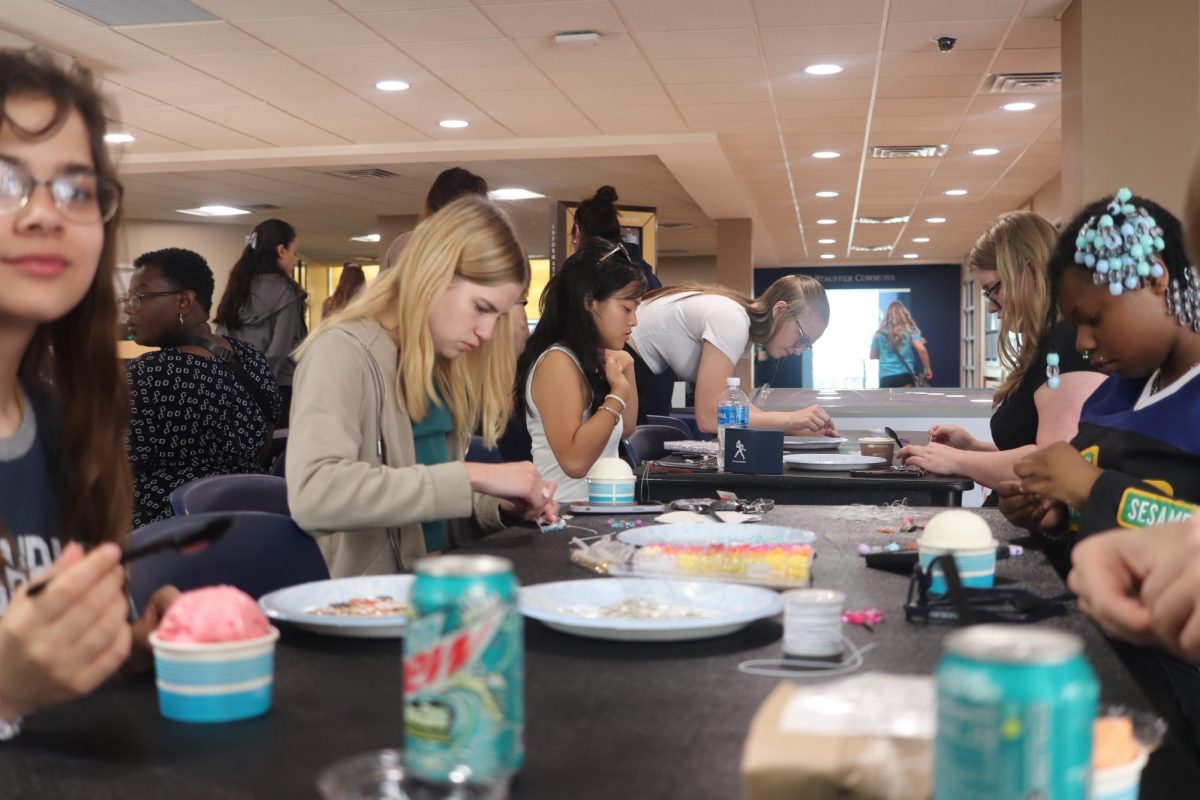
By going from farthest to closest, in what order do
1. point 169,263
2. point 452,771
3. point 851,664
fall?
point 169,263 < point 851,664 < point 452,771

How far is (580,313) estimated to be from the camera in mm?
3334

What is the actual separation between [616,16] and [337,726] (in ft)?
18.0

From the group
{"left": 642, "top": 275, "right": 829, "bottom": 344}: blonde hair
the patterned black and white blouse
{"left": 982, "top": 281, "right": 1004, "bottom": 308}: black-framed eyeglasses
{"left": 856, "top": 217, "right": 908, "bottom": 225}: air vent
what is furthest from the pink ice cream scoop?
{"left": 856, "top": 217, "right": 908, "bottom": 225}: air vent

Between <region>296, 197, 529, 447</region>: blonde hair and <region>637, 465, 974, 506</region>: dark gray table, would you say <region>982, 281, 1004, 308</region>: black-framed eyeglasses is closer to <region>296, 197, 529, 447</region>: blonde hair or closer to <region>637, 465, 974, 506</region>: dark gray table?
<region>637, 465, 974, 506</region>: dark gray table

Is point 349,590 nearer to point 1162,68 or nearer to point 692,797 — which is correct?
point 692,797

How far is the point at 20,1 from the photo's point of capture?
5719 mm

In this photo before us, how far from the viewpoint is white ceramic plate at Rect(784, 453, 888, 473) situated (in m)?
3.19

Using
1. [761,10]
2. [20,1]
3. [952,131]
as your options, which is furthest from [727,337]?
[952,131]

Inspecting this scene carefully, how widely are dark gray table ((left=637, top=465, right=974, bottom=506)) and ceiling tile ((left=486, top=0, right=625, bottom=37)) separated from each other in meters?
3.41

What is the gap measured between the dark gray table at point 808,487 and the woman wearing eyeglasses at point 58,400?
1.73 m

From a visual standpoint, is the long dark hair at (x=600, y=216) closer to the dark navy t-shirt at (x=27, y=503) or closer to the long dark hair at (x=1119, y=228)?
the long dark hair at (x=1119, y=228)

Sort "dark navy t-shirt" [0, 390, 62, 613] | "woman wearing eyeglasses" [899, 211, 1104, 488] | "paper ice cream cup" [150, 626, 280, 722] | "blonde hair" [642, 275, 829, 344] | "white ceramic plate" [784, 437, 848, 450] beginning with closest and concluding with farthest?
"paper ice cream cup" [150, 626, 280, 722] < "dark navy t-shirt" [0, 390, 62, 613] < "woman wearing eyeglasses" [899, 211, 1104, 488] < "white ceramic plate" [784, 437, 848, 450] < "blonde hair" [642, 275, 829, 344]

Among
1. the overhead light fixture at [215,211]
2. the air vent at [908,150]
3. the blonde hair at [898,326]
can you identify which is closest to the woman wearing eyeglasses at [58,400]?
the air vent at [908,150]

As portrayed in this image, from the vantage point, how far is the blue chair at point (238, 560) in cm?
145
